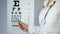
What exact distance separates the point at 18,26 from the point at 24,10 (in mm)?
186

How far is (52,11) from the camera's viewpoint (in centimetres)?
90

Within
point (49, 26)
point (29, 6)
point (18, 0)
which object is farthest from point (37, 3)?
point (49, 26)

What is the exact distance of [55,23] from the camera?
2.90 ft

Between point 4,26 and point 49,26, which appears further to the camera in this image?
point 4,26

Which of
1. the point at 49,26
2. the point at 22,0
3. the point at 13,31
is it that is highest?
the point at 22,0

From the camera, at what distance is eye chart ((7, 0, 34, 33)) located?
128 centimetres

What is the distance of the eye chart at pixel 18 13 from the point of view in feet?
4.20

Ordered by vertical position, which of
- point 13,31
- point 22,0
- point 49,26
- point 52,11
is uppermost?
point 22,0

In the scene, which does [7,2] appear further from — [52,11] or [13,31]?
[52,11]

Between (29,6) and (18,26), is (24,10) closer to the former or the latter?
(29,6)

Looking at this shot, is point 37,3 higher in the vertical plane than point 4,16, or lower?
higher

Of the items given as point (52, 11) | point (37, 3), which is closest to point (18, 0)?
point (37, 3)

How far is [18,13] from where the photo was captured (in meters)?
1.29

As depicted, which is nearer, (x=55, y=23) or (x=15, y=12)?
(x=55, y=23)
